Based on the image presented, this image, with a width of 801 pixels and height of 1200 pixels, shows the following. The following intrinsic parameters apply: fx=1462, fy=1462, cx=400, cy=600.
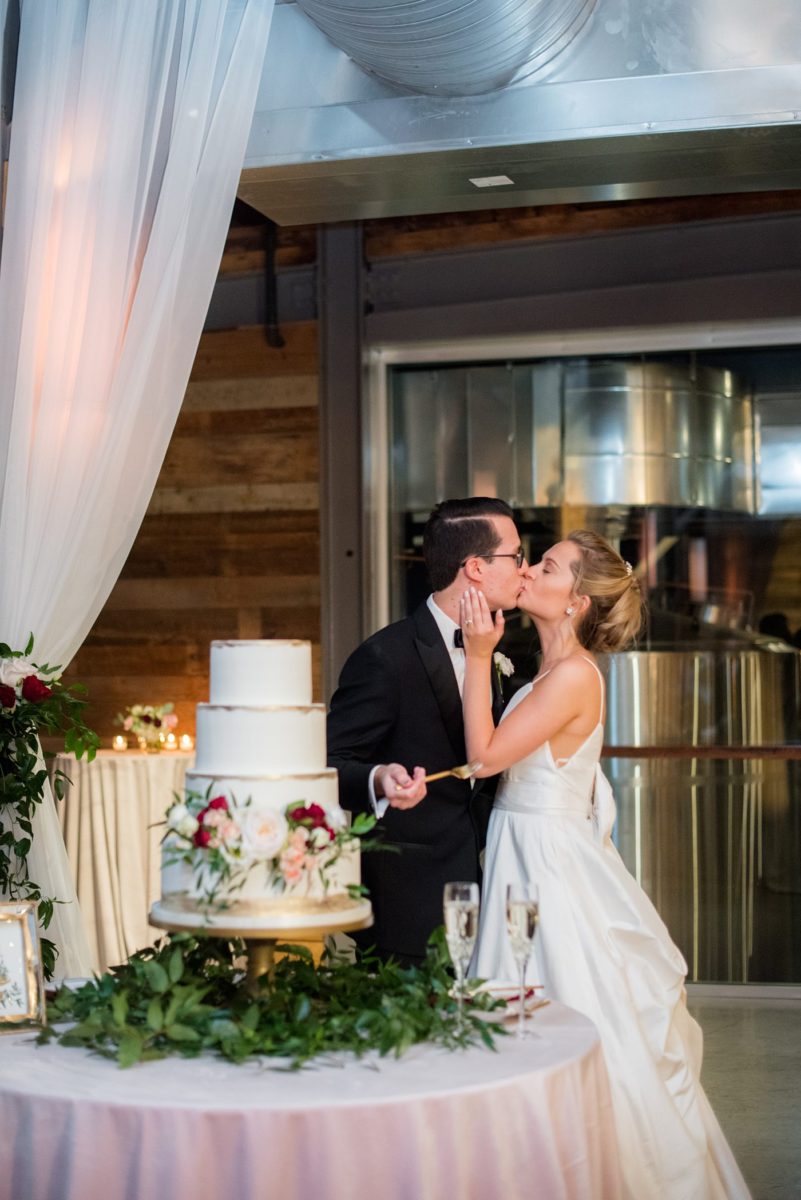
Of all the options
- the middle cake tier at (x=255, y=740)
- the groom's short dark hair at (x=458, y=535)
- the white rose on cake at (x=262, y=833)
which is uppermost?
the groom's short dark hair at (x=458, y=535)

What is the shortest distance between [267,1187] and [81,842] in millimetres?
4226

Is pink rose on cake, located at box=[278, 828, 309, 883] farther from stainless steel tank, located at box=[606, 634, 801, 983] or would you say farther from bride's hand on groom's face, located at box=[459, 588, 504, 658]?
stainless steel tank, located at box=[606, 634, 801, 983]

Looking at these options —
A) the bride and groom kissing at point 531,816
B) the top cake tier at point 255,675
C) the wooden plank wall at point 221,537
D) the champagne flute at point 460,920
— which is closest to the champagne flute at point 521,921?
the champagne flute at point 460,920

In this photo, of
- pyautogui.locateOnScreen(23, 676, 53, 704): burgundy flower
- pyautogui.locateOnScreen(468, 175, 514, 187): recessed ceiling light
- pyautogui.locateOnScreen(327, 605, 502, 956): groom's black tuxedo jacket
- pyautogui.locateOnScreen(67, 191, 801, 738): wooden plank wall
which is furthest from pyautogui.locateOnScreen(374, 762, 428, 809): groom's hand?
pyautogui.locateOnScreen(67, 191, 801, 738): wooden plank wall

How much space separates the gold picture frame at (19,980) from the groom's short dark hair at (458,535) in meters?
1.32

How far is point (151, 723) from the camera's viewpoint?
6559mm

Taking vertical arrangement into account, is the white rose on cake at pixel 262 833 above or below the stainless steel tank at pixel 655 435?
below

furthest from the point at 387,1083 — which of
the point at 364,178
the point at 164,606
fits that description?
the point at 164,606

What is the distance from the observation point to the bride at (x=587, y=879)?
3105 mm

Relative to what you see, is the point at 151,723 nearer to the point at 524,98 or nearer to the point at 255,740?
the point at 524,98

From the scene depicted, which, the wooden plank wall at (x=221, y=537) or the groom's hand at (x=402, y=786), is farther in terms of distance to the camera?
the wooden plank wall at (x=221, y=537)

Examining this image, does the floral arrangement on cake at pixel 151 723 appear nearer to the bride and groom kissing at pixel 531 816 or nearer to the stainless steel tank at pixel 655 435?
the stainless steel tank at pixel 655 435

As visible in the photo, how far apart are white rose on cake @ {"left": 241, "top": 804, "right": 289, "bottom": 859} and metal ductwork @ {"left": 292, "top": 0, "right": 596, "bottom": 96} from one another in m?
2.06

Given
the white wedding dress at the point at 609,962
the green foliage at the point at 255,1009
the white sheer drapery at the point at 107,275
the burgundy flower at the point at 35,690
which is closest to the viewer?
the green foliage at the point at 255,1009
